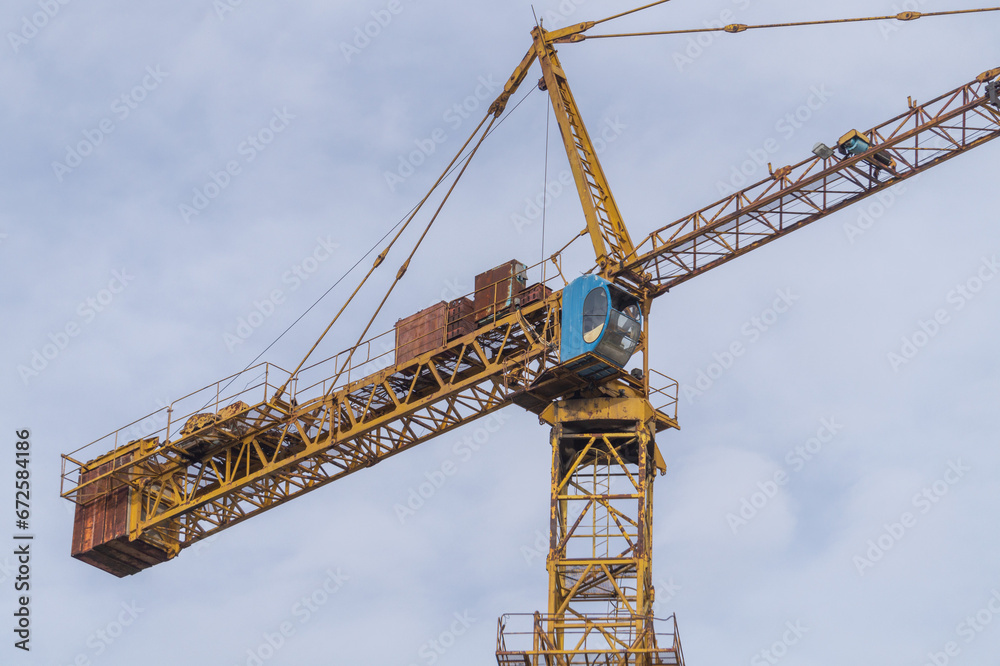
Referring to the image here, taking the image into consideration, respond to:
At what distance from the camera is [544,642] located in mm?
54344

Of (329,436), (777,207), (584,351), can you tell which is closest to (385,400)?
(329,436)

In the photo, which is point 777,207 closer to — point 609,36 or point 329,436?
point 609,36

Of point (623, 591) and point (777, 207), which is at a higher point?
point (777, 207)

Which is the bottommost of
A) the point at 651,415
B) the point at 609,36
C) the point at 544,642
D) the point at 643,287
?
the point at 544,642

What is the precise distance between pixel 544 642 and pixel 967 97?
1891 cm

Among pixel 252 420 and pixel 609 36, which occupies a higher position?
pixel 609 36

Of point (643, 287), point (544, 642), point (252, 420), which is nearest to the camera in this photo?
point (544, 642)

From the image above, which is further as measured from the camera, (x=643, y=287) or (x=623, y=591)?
(x=643, y=287)

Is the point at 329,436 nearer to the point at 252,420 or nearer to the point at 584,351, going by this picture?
the point at 252,420

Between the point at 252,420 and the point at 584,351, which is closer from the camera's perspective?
the point at 584,351

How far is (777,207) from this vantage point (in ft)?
188

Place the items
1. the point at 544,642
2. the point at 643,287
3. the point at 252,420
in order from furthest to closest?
the point at 252,420 < the point at 643,287 < the point at 544,642

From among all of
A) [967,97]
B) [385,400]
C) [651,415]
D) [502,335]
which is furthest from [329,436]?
[967,97]

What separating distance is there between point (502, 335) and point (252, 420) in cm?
956
